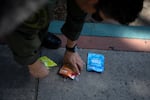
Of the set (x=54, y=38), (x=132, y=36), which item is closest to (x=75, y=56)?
(x=54, y=38)

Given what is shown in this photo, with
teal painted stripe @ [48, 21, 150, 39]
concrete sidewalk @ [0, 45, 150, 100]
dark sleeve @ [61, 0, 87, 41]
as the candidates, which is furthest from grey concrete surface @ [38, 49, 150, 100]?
dark sleeve @ [61, 0, 87, 41]

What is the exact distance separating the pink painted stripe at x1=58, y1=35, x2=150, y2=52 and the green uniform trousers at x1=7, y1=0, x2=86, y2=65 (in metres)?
0.39

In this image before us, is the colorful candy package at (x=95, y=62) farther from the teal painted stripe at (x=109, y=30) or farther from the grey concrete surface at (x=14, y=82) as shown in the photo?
the grey concrete surface at (x=14, y=82)

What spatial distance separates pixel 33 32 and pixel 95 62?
0.72 metres

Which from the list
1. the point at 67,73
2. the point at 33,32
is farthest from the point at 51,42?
the point at 33,32

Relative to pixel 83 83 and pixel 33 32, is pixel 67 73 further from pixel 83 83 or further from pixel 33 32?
pixel 33 32

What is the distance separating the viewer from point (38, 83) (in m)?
1.79

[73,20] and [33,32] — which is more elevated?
[33,32]

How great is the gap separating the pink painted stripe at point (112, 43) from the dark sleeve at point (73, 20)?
355mm

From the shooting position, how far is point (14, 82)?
5.86 ft

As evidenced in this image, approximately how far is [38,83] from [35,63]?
0.73ft

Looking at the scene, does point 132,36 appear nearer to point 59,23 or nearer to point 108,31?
point 108,31

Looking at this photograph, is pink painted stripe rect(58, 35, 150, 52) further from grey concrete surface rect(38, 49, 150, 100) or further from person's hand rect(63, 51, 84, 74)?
person's hand rect(63, 51, 84, 74)

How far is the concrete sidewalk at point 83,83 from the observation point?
1746mm
